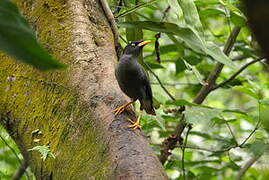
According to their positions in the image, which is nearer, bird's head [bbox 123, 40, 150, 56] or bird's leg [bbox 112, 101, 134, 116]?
bird's leg [bbox 112, 101, 134, 116]

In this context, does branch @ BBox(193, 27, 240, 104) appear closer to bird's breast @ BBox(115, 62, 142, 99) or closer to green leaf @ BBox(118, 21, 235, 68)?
bird's breast @ BBox(115, 62, 142, 99)

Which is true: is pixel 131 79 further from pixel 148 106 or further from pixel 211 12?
pixel 211 12

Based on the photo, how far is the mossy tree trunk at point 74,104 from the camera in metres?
1.94

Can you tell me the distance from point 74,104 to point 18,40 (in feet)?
5.11

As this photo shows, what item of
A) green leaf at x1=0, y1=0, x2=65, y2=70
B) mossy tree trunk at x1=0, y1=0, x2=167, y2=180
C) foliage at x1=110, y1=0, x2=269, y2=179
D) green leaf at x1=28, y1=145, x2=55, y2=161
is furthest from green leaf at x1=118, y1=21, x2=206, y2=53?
green leaf at x1=0, y1=0, x2=65, y2=70

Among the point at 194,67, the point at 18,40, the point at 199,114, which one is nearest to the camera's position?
the point at 18,40

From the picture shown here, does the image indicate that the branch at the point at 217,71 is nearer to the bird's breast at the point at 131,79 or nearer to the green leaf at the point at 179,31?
the bird's breast at the point at 131,79

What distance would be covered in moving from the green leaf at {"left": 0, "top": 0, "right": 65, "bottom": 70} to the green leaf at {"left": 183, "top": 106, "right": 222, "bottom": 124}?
2.43 m

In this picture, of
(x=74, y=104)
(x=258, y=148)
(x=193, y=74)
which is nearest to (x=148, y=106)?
(x=193, y=74)

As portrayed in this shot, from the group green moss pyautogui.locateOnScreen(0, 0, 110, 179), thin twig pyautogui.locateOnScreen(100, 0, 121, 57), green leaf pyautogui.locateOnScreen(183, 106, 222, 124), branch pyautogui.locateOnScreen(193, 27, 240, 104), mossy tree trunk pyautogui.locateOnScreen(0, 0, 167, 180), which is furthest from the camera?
branch pyautogui.locateOnScreen(193, 27, 240, 104)

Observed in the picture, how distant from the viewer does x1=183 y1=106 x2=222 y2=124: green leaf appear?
10.3ft

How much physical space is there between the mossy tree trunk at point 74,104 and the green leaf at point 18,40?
42.7 inches

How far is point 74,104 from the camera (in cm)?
225

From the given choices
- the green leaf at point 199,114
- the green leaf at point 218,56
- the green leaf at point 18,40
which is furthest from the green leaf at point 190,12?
the green leaf at point 18,40
